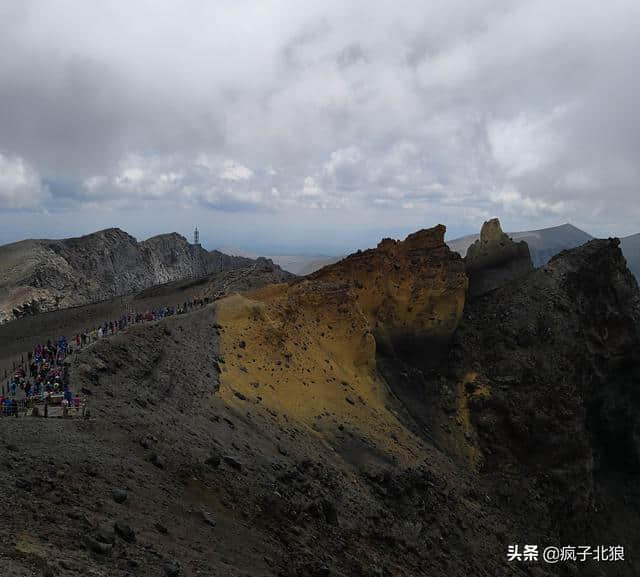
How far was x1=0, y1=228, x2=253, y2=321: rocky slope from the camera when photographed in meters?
67.7

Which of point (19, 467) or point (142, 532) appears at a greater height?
point (19, 467)

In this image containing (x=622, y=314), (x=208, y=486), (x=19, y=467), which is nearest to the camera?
(x=19, y=467)

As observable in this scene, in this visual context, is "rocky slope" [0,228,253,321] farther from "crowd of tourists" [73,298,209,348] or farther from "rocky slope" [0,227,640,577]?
"rocky slope" [0,227,640,577]

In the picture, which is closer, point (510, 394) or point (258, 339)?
point (258, 339)

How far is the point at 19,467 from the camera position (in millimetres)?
13242

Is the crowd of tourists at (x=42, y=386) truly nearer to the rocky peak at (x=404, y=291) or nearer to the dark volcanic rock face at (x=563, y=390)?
the rocky peak at (x=404, y=291)

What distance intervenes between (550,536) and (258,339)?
810 inches

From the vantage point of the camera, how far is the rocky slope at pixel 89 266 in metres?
67.7

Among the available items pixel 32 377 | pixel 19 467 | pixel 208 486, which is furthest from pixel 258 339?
pixel 19 467

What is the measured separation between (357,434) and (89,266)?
230ft

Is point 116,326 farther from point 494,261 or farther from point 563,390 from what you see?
point 494,261

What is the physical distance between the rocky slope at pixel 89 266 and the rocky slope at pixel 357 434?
144ft

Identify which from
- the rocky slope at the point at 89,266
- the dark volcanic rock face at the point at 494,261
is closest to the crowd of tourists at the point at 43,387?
the dark volcanic rock face at the point at 494,261

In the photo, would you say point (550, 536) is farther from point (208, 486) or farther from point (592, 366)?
point (208, 486)
